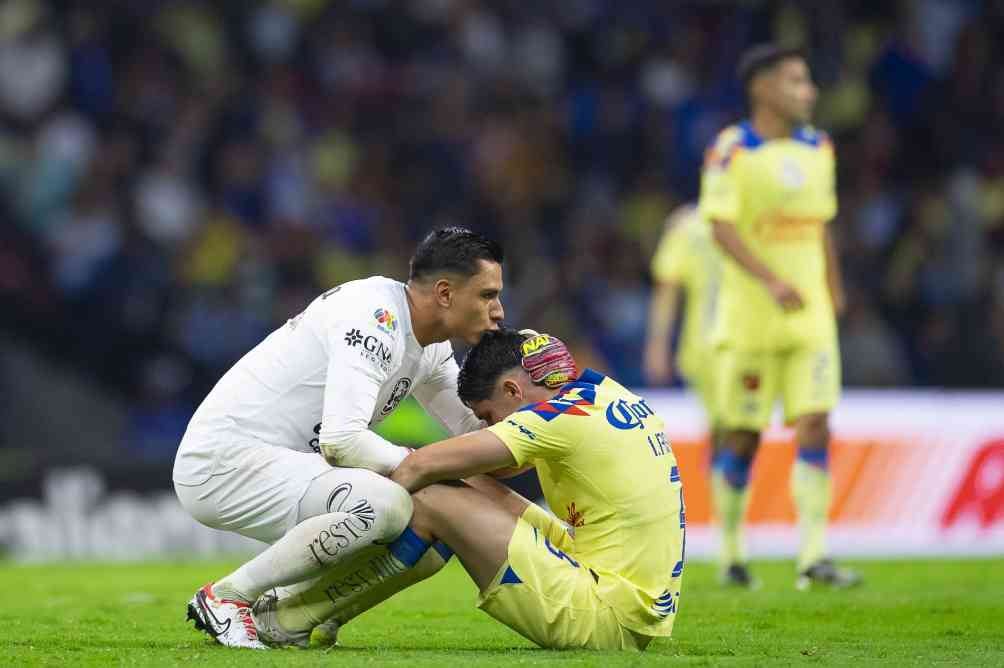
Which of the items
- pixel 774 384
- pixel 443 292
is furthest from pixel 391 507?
pixel 774 384

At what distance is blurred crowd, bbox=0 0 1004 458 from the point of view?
14.1 metres

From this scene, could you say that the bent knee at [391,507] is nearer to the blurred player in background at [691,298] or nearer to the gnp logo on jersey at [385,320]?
the gnp logo on jersey at [385,320]

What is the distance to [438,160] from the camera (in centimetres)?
1581

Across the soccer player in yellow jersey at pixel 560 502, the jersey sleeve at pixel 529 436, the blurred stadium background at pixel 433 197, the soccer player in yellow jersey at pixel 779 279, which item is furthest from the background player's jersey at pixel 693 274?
the jersey sleeve at pixel 529 436

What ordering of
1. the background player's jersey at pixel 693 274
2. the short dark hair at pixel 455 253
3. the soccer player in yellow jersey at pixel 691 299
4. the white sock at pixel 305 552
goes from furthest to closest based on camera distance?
the background player's jersey at pixel 693 274 < the soccer player in yellow jersey at pixel 691 299 < the short dark hair at pixel 455 253 < the white sock at pixel 305 552

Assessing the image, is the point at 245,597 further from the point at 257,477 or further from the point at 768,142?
the point at 768,142

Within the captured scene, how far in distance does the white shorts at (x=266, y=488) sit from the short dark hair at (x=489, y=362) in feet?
1.57

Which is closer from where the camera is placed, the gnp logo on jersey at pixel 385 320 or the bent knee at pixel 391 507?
the bent knee at pixel 391 507

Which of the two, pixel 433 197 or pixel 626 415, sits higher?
pixel 433 197

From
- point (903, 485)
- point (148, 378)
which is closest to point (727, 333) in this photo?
point (903, 485)

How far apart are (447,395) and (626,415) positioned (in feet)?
2.90

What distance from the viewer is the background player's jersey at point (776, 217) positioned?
9125mm

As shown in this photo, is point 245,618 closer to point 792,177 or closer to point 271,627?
point 271,627

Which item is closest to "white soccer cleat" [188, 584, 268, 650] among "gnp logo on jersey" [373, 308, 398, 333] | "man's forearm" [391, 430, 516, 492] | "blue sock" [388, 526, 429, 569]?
"blue sock" [388, 526, 429, 569]
